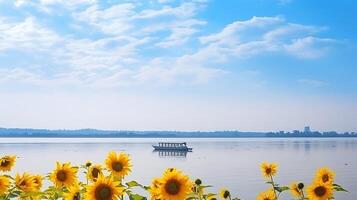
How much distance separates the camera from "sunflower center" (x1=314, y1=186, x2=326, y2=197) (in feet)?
17.7

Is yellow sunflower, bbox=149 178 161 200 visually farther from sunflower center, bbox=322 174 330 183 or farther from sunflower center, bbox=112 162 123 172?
sunflower center, bbox=322 174 330 183

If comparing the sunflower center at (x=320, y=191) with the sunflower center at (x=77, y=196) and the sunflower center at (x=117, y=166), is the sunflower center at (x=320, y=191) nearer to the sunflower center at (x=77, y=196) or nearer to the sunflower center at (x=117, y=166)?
the sunflower center at (x=117, y=166)

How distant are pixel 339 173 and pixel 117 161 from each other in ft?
238

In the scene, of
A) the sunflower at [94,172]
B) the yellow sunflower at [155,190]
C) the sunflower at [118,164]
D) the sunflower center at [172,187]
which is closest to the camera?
the sunflower center at [172,187]

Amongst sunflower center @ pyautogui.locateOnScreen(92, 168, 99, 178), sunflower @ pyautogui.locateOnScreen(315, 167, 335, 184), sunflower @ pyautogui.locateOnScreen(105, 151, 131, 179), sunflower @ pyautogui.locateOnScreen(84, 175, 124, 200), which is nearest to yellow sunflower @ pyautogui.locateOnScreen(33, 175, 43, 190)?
sunflower center @ pyautogui.locateOnScreen(92, 168, 99, 178)

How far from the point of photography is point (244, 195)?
46.3 m

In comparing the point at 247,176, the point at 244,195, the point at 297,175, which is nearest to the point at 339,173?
the point at 297,175

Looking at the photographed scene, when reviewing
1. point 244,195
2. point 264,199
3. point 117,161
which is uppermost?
point 117,161

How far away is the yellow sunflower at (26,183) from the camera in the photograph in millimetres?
5080

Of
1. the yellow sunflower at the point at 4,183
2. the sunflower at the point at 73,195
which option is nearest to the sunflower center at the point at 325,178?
the sunflower at the point at 73,195

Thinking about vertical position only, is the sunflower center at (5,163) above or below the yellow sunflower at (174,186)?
above

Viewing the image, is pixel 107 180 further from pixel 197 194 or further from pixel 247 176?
pixel 247 176

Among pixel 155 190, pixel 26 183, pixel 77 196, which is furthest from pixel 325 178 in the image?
pixel 26 183

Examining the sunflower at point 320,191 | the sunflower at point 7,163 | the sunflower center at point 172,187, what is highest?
the sunflower at point 7,163
